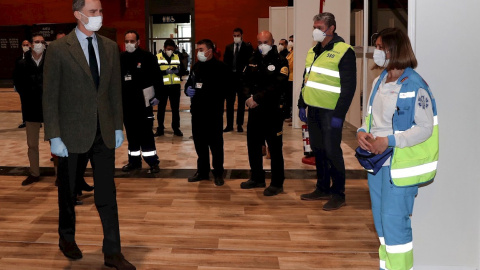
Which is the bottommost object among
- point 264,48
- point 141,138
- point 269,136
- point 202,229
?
point 202,229

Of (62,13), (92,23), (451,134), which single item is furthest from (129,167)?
(62,13)

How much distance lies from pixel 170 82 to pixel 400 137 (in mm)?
6134

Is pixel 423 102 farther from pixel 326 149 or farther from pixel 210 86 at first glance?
pixel 210 86

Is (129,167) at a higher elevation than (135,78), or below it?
below

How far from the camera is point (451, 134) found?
2.93 meters

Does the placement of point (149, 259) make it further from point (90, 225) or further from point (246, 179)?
point (246, 179)

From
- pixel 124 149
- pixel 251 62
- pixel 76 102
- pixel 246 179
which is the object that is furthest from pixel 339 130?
pixel 124 149

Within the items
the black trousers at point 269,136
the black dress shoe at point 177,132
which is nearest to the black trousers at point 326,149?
the black trousers at point 269,136

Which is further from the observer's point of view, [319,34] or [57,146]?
[319,34]

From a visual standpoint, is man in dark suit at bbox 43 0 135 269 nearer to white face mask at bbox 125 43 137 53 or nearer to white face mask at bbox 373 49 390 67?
white face mask at bbox 373 49 390 67

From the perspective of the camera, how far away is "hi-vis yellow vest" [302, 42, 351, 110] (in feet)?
14.1

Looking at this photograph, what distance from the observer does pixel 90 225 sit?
4.12 metres

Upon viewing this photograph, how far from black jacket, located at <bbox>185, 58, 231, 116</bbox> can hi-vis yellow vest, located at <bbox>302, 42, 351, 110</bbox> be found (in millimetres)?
1140

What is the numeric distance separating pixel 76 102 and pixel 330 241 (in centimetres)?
194
